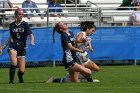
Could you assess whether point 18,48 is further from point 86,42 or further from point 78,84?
point 78,84

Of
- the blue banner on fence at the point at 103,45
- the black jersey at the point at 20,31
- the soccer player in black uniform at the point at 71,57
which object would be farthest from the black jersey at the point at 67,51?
the blue banner on fence at the point at 103,45

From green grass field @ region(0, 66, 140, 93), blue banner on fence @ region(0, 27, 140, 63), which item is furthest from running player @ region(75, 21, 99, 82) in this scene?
blue banner on fence @ region(0, 27, 140, 63)

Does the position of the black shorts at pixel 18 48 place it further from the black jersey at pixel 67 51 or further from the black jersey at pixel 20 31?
the black jersey at pixel 67 51

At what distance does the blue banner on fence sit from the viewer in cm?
2436

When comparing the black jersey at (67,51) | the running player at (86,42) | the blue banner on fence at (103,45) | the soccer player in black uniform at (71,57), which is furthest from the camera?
the blue banner on fence at (103,45)

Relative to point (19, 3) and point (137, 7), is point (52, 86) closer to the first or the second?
point (137, 7)

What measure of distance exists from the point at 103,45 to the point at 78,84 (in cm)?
872

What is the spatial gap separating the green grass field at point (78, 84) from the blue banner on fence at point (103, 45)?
933 millimetres

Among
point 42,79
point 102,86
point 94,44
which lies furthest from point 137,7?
point 102,86

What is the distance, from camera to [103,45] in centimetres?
2492

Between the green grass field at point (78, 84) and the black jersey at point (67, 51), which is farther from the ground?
the black jersey at point (67, 51)

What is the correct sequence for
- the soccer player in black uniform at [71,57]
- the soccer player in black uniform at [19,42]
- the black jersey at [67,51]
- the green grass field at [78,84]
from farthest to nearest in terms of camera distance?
the soccer player in black uniform at [19,42] < the black jersey at [67,51] < the soccer player in black uniform at [71,57] < the green grass field at [78,84]

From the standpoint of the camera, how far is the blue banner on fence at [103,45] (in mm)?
24359

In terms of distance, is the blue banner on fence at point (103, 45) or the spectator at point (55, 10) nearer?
the blue banner on fence at point (103, 45)
